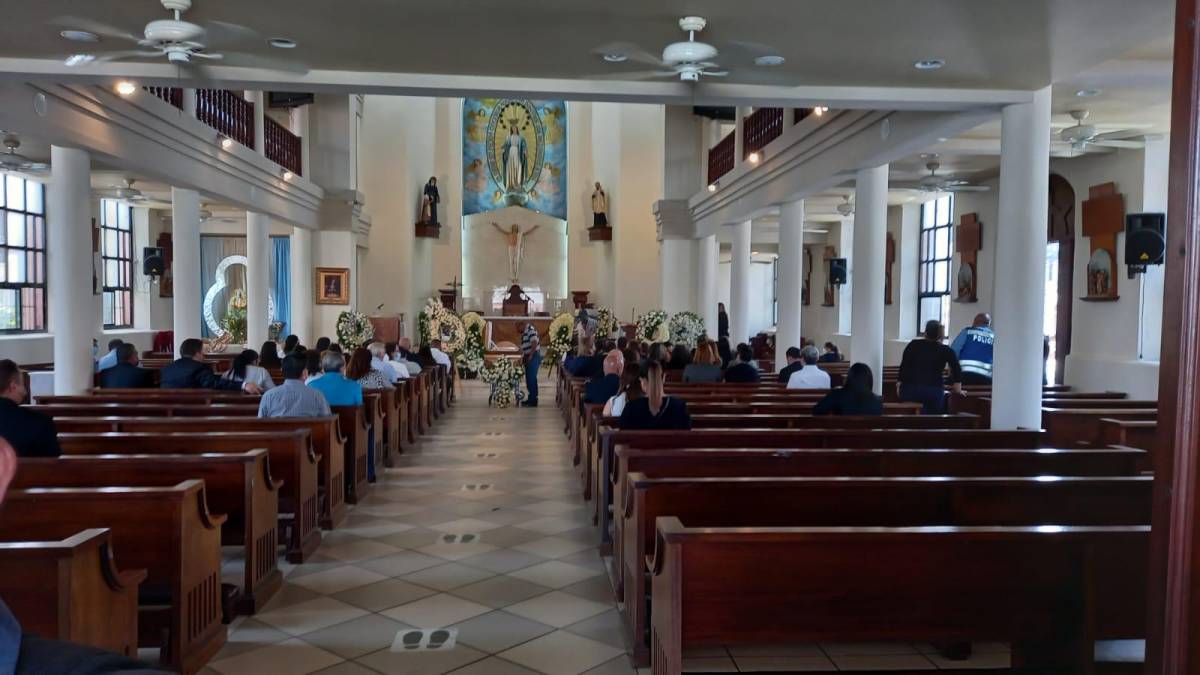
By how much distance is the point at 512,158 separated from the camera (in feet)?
76.6

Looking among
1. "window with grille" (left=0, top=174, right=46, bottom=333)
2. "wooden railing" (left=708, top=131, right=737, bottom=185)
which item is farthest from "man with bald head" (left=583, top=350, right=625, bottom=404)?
"window with grille" (left=0, top=174, right=46, bottom=333)

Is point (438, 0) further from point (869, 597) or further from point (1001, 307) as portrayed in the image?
point (1001, 307)

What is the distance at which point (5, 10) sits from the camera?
4820 millimetres

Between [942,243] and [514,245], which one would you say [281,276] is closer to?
[514,245]

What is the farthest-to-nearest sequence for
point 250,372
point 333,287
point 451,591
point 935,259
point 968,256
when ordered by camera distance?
point 333,287 → point 935,259 → point 968,256 → point 250,372 → point 451,591

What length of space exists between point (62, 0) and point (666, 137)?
45.3 feet

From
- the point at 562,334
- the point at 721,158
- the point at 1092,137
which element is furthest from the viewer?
the point at 721,158

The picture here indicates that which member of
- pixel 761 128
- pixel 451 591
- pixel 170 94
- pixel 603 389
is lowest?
pixel 451 591

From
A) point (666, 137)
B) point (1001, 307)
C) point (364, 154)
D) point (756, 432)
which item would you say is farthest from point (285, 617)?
point (364, 154)

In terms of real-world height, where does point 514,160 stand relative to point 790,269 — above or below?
above

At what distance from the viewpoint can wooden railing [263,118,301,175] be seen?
14.5 m

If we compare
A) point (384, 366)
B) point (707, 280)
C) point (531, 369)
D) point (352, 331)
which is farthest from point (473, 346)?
point (707, 280)

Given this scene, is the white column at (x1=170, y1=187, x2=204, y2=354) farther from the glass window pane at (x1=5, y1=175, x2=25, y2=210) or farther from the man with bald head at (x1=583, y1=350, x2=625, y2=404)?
the man with bald head at (x1=583, y1=350, x2=625, y2=404)

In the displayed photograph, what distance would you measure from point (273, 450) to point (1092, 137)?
6.98m
